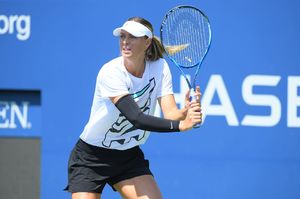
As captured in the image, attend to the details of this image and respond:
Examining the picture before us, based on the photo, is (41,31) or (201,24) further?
(41,31)

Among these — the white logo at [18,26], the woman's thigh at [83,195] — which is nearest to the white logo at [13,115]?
the white logo at [18,26]

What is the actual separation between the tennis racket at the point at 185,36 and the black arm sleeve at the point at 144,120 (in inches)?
15.3

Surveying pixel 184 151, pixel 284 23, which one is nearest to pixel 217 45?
pixel 284 23

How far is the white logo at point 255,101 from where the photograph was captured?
4.37 m

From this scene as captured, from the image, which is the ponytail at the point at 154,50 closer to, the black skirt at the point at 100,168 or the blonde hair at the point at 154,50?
the blonde hair at the point at 154,50

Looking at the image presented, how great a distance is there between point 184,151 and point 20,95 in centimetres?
116

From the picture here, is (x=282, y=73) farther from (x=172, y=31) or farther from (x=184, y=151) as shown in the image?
(x=172, y=31)

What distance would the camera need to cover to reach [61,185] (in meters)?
4.50

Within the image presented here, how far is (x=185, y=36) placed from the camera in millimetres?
3443

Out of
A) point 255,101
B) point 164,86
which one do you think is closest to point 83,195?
point 164,86

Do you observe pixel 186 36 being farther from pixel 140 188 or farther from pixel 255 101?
pixel 255 101

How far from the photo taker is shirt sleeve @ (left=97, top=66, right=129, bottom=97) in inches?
121

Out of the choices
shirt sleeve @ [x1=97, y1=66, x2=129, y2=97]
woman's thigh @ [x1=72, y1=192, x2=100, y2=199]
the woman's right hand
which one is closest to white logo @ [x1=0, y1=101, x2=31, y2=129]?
woman's thigh @ [x1=72, y1=192, x2=100, y2=199]

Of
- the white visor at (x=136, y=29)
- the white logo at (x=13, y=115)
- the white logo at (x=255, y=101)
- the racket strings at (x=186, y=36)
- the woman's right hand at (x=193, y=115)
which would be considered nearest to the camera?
the woman's right hand at (x=193, y=115)
